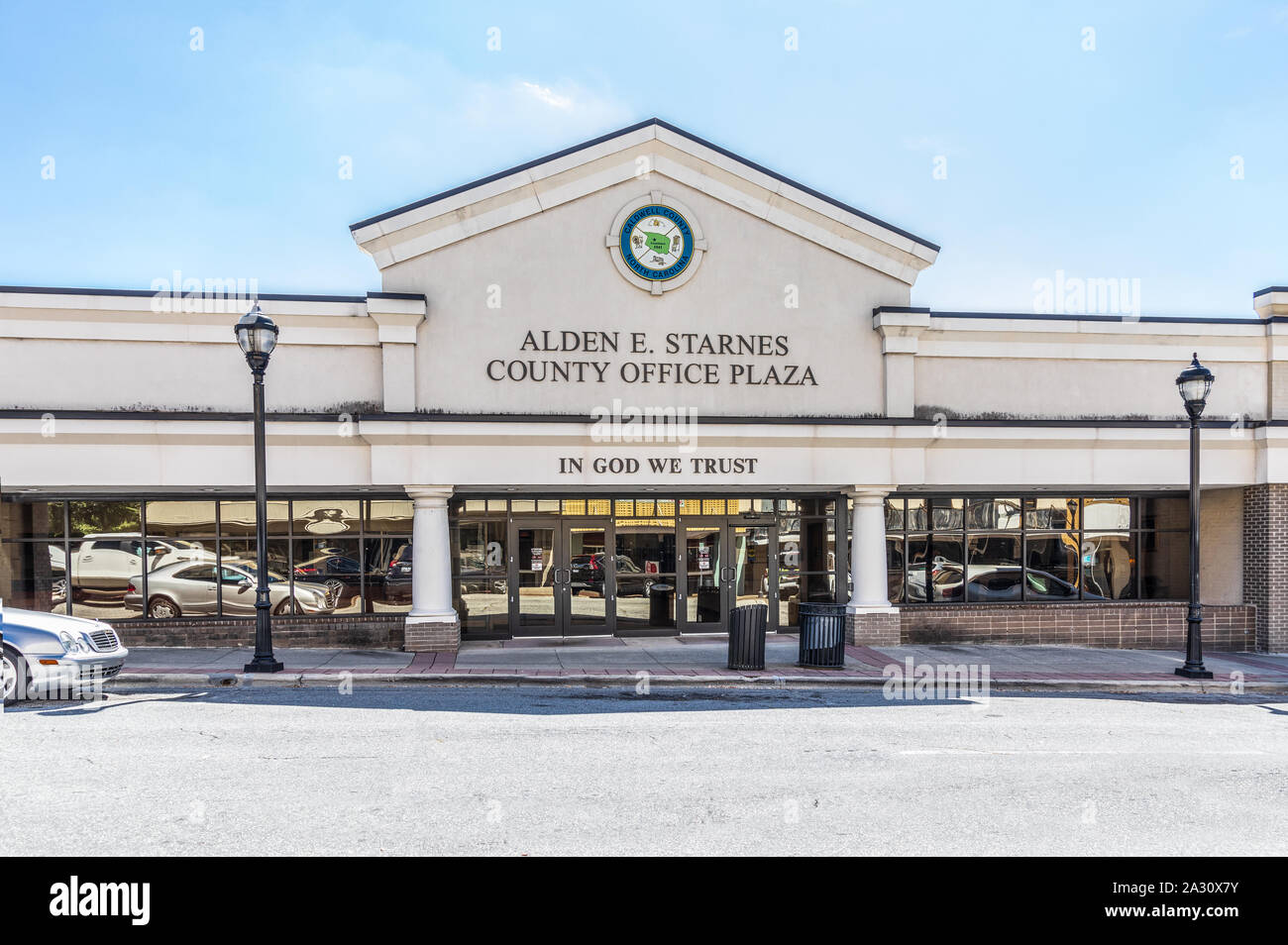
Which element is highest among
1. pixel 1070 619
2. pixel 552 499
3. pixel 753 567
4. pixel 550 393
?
pixel 550 393

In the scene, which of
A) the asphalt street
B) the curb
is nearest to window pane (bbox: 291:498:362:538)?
the curb

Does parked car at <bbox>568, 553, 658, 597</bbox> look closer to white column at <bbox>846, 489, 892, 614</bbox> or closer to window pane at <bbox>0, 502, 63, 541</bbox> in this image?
white column at <bbox>846, 489, 892, 614</bbox>

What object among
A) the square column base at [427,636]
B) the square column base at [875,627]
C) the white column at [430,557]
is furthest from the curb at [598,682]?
the square column base at [875,627]

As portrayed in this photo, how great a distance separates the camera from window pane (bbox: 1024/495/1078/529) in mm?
16500

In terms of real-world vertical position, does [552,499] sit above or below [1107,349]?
below

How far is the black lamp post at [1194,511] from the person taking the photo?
43.9ft

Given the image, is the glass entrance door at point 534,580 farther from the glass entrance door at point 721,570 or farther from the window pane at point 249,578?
the window pane at point 249,578

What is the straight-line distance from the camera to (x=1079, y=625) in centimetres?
1620

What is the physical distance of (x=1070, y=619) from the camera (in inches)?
637

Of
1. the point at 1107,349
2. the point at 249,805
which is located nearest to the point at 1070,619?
the point at 1107,349

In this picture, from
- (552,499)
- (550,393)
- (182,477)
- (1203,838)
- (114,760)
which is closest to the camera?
(1203,838)

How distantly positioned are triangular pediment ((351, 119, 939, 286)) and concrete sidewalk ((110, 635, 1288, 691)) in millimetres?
6497

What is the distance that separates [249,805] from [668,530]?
1056cm

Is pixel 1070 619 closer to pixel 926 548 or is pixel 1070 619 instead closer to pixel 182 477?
pixel 926 548
